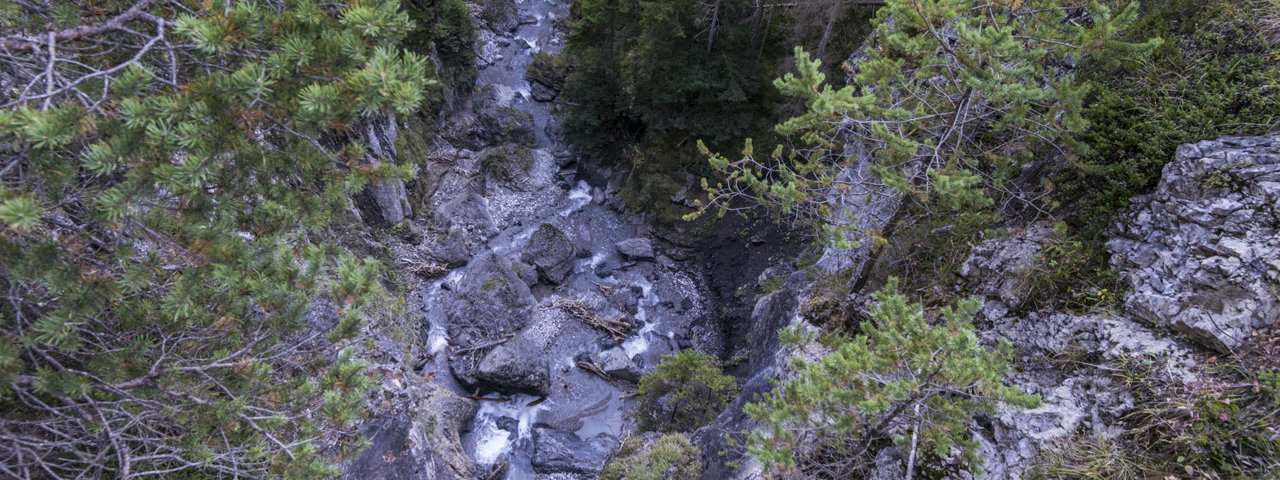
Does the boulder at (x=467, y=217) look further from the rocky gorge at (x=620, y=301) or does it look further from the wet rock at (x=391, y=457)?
the wet rock at (x=391, y=457)

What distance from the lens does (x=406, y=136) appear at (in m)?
16.0

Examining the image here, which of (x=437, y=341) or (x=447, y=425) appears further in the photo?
(x=437, y=341)

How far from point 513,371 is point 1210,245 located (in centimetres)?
1072

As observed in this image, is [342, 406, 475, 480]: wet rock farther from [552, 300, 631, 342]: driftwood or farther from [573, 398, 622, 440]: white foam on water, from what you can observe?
[552, 300, 631, 342]: driftwood

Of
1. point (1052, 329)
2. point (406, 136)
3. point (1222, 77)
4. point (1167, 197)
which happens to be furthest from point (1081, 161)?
point (406, 136)

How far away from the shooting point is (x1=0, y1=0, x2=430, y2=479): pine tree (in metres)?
2.58

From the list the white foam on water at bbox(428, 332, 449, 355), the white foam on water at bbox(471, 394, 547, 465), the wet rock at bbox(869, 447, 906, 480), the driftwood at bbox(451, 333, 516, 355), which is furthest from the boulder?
the wet rock at bbox(869, 447, 906, 480)

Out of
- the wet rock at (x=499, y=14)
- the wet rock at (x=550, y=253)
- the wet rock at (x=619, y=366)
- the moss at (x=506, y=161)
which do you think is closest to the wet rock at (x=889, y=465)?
the wet rock at (x=619, y=366)

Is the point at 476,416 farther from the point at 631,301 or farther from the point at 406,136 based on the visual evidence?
the point at 406,136

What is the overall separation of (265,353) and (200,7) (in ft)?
7.57

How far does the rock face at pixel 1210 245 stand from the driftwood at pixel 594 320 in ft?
33.0

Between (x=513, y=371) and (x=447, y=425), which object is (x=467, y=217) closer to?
(x=513, y=371)

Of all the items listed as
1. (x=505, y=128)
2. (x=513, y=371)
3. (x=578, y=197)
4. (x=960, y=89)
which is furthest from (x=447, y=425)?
(x=505, y=128)

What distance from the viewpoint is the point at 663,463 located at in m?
7.81
